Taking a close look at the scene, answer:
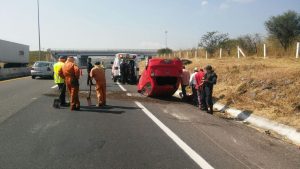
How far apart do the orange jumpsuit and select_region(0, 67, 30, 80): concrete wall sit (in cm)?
2254

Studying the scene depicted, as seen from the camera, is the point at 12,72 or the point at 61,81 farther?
the point at 12,72

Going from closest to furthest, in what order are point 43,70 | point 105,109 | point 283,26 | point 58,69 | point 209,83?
1. point 105,109
2. point 58,69
3. point 209,83
4. point 43,70
5. point 283,26

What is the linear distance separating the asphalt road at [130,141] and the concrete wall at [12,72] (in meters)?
22.8

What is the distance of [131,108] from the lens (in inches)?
624

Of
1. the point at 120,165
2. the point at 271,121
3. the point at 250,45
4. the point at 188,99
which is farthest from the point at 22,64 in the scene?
the point at 120,165

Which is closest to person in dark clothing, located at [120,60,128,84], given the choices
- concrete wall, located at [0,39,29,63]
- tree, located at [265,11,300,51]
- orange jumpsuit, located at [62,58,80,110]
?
orange jumpsuit, located at [62,58,80,110]

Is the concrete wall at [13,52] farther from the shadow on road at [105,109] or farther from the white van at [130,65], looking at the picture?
the shadow on road at [105,109]

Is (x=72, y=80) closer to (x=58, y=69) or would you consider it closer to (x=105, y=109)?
(x=58, y=69)

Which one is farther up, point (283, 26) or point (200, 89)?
point (283, 26)

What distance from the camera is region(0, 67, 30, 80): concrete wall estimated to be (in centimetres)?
3688

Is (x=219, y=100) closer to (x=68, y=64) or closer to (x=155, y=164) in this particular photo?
(x=68, y=64)

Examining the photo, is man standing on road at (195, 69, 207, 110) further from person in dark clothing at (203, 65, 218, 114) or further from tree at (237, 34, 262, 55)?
tree at (237, 34, 262, 55)

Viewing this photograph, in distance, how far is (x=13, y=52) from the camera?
145 feet

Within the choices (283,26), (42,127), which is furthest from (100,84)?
(283,26)
